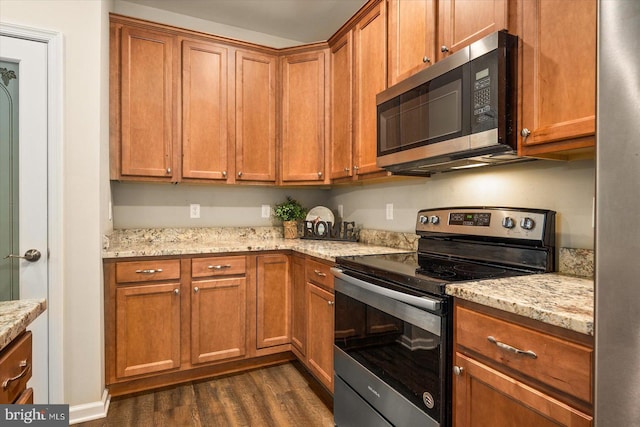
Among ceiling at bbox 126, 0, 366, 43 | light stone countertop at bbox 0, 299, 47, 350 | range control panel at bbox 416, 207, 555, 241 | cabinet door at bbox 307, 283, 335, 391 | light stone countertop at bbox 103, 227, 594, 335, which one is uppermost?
ceiling at bbox 126, 0, 366, 43

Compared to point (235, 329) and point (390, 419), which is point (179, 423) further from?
point (390, 419)

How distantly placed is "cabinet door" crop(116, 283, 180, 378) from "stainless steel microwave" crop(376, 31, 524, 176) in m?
1.62

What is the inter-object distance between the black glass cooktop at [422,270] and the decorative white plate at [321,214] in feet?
4.05

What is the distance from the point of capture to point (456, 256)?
184cm

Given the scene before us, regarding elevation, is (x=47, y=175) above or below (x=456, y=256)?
above

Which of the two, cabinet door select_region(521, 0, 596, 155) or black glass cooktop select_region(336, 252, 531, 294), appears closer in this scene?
cabinet door select_region(521, 0, 596, 155)

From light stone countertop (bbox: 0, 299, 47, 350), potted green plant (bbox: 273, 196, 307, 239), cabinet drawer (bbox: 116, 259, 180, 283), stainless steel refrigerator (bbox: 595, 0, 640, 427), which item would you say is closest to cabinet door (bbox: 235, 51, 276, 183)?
potted green plant (bbox: 273, 196, 307, 239)

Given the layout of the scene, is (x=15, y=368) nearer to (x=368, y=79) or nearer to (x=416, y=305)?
(x=416, y=305)

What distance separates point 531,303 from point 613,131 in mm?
571

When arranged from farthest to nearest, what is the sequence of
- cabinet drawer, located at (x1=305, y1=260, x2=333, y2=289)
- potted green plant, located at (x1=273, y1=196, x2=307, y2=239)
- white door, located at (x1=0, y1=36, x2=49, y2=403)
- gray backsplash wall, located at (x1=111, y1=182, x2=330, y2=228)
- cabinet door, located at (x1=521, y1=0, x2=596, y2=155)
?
potted green plant, located at (x1=273, y1=196, x2=307, y2=239)
gray backsplash wall, located at (x1=111, y1=182, x2=330, y2=228)
cabinet drawer, located at (x1=305, y1=260, x2=333, y2=289)
white door, located at (x1=0, y1=36, x2=49, y2=403)
cabinet door, located at (x1=521, y1=0, x2=596, y2=155)

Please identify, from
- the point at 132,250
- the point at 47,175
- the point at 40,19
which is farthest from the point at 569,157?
the point at 40,19

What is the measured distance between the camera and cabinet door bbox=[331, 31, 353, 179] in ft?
8.36

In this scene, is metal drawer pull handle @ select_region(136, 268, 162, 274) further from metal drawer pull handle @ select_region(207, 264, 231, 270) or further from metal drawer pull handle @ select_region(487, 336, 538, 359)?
metal drawer pull handle @ select_region(487, 336, 538, 359)

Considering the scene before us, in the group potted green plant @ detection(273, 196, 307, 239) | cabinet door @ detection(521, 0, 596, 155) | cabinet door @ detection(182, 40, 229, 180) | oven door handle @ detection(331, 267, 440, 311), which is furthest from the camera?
potted green plant @ detection(273, 196, 307, 239)
